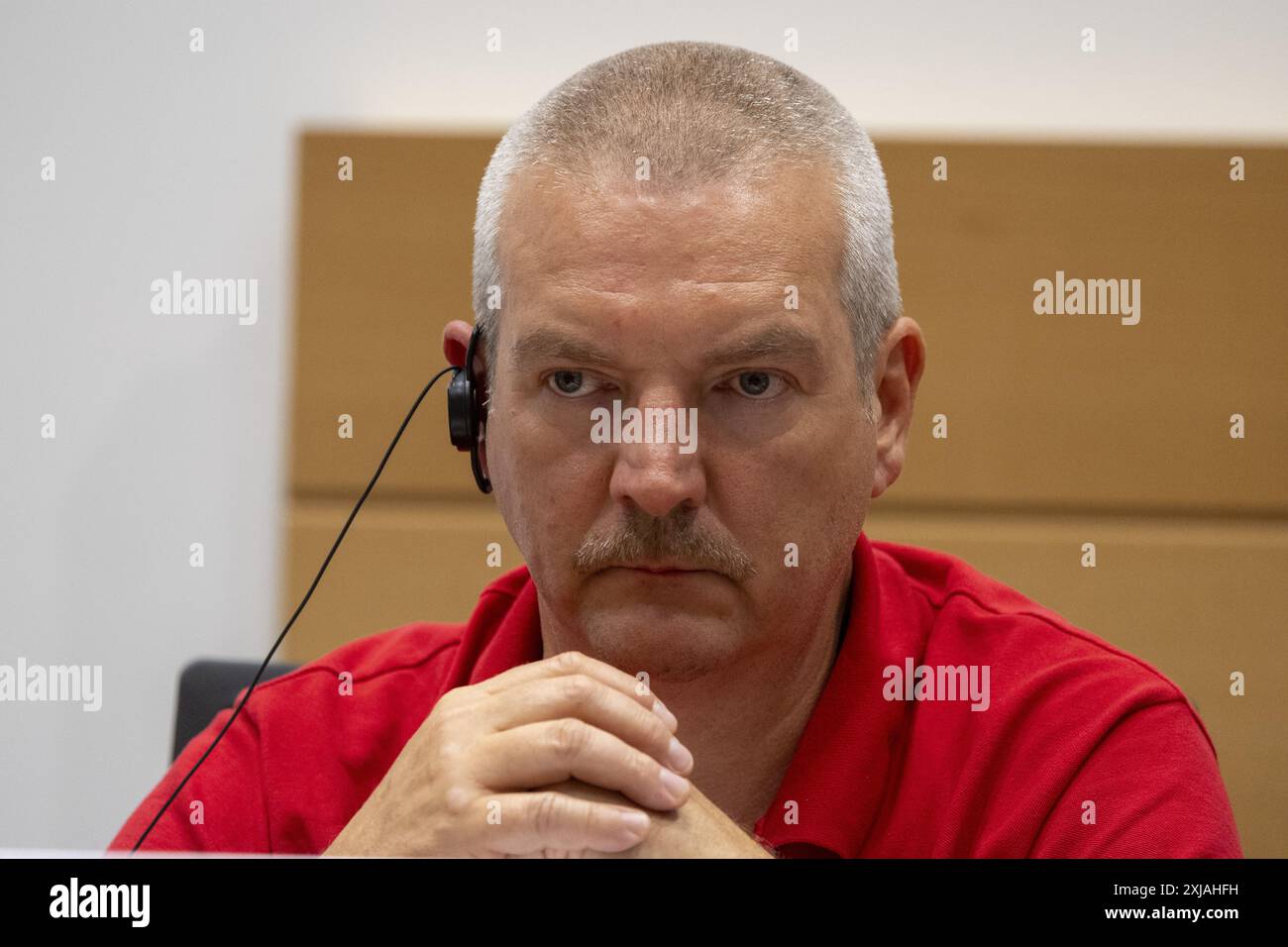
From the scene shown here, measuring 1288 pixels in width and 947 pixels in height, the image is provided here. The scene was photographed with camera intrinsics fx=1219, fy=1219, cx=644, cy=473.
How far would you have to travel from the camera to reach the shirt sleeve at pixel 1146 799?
919mm

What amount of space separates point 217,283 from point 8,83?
545 mm

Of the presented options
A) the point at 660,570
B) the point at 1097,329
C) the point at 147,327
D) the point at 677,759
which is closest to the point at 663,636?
the point at 660,570

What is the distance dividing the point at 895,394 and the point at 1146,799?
1.36 feet

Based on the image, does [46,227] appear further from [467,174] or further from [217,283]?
[467,174]

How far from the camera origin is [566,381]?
39.1 inches

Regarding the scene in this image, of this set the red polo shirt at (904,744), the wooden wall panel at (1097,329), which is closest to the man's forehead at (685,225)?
the red polo shirt at (904,744)

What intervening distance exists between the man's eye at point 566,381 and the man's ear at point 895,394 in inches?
11.7

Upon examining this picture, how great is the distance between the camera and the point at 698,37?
2.12 metres

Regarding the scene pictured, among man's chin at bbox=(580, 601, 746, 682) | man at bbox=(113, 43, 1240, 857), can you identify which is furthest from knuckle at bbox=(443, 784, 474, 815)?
man's chin at bbox=(580, 601, 746, 682)

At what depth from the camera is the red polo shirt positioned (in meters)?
0.98

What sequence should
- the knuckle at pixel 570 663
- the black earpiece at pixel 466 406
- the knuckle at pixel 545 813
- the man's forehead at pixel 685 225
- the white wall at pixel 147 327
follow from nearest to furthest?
the knuckle at pixel 545 813 < the knuckle at pixel 570 663 < the man's forehead at pixel 685 225 < the black earpiece at pixel 466 406 < the white wall at pixel 147 327

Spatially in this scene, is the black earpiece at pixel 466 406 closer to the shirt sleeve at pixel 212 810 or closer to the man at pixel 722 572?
the man at pixel 722 572

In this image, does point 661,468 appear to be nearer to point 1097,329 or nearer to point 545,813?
point 545,813

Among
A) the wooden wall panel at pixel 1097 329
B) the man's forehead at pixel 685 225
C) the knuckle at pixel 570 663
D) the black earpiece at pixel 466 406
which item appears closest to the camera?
the knuckle at pixel 570 663
